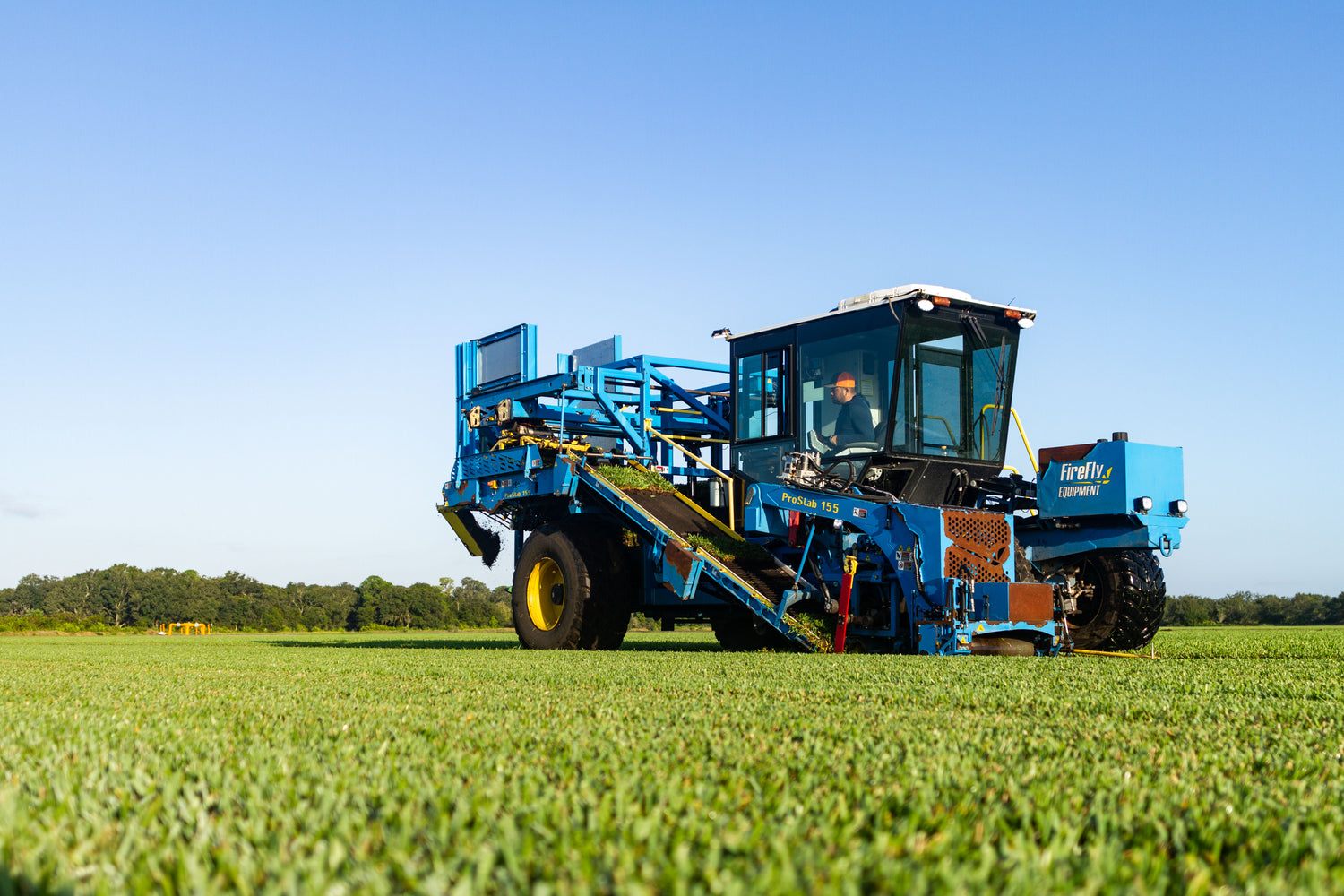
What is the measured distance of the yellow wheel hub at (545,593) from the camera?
10.4 metres

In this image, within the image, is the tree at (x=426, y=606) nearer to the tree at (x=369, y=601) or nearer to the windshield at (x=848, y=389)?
the tree at (x=369, y=601)

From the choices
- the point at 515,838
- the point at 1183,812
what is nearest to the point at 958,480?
the point at 1183,812

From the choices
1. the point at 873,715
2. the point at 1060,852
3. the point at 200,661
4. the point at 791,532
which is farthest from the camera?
the point at 791,532

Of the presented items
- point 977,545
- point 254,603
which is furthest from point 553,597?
point 254,603

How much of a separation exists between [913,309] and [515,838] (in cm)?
782

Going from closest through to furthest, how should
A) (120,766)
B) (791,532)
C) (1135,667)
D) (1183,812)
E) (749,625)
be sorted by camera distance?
(1183,812), (120,766), (1135,667), (791,532), (749,625)

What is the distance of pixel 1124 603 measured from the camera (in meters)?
8.71

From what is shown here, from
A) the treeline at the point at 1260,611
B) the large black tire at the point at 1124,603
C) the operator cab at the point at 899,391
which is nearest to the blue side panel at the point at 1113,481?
the large black tire at the point at 1124,603

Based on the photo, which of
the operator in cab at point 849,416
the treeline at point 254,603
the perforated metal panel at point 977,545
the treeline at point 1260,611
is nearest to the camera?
the perforated metal panel at point 977,545

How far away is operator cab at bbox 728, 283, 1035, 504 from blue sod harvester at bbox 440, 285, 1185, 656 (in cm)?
2

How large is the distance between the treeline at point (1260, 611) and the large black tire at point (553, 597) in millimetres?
25828

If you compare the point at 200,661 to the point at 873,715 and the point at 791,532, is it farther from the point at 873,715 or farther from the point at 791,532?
the point at 873,715

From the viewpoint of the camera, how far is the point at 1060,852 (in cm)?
179

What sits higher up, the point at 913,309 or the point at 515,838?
the point at 913,309
